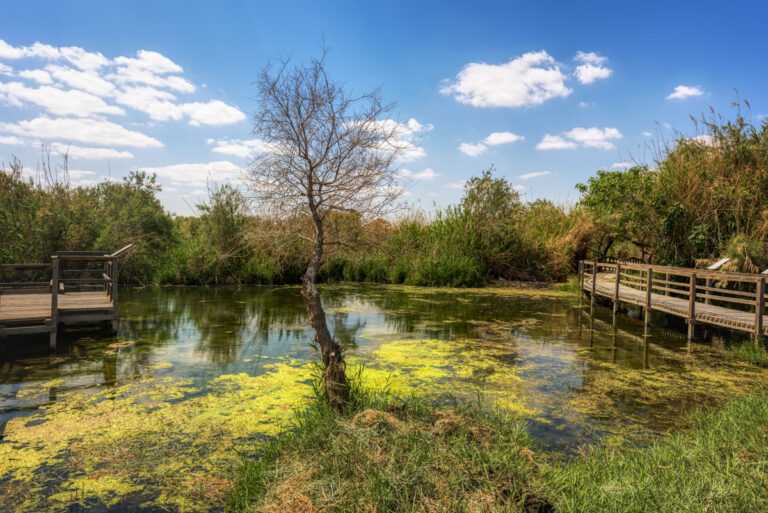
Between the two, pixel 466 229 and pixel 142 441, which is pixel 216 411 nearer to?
pixel 142 441

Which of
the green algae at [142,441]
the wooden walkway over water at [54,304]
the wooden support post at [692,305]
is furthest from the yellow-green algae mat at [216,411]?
the wooden walkway over water at [54,304]

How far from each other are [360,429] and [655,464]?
1.77m

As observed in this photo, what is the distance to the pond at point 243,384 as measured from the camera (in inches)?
112

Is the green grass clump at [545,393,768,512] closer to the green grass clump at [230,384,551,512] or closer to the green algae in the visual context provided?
the green grass clump at [230,384,551,512]

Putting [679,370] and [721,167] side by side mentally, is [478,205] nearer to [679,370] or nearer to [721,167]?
[721,167]

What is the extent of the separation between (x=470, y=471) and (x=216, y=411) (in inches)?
95.6

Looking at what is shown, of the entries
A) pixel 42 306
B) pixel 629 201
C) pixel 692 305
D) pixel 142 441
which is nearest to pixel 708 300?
pixel 692 305

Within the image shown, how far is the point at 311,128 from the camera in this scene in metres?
4.10

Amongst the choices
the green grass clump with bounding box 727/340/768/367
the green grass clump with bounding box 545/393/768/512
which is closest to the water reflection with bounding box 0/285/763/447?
the green grass clump with bounding box 727/340/768/367

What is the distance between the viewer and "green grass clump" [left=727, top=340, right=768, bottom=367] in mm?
5508

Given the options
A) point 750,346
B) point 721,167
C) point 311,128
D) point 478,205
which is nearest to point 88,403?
point 311,128

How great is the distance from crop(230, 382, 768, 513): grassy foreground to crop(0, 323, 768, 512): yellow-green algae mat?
0.50 m

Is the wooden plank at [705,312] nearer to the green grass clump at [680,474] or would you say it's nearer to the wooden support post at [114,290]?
the green grass clump at [680,474]

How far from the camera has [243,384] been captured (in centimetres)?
466
